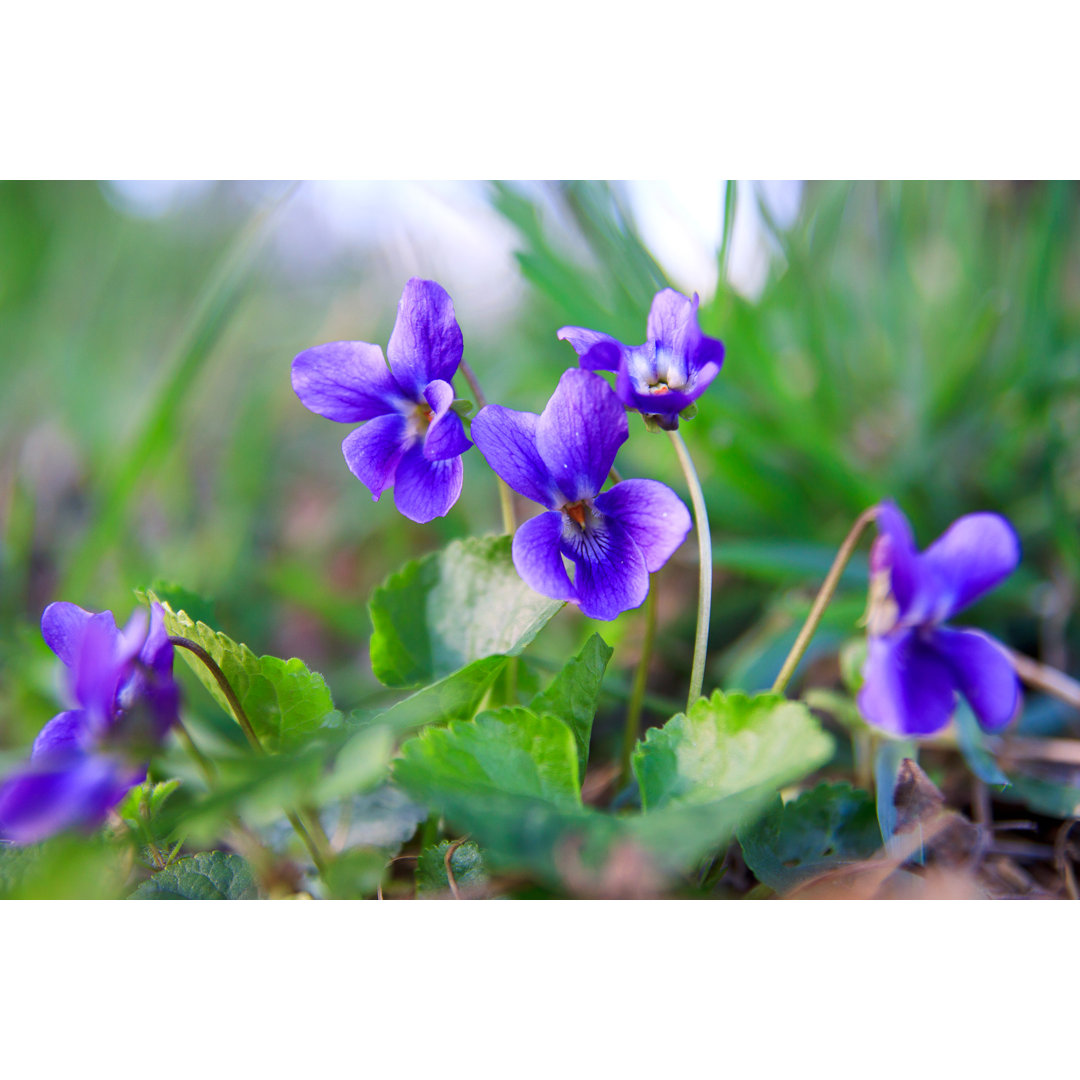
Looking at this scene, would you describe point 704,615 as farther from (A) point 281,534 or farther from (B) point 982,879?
(A) point 281,534

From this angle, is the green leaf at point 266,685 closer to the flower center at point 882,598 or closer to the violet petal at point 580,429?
the violet petal at point 580,429

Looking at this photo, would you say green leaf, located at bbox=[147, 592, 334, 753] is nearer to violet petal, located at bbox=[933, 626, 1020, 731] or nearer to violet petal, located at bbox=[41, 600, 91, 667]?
violet petal, located at bbox=[41, 600, 91, 667]

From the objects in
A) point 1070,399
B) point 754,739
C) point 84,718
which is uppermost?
point 84,718

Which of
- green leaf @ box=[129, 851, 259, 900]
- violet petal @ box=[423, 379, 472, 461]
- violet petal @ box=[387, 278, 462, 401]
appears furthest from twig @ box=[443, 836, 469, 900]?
violet petal @ box=[387, 278, 462, 401]

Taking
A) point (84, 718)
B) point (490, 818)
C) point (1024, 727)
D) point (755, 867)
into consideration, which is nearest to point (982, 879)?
point (755, 867)

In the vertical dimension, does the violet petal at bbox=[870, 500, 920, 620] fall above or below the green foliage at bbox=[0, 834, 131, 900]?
above

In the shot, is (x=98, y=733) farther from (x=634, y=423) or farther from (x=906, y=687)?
(x=634, y=423)

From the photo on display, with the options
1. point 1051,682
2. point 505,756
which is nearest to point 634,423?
point 1051,682

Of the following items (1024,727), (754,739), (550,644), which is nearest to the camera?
(754,739)

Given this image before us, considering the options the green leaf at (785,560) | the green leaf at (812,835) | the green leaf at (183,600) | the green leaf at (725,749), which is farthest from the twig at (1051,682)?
the green leaf at (183,600)
